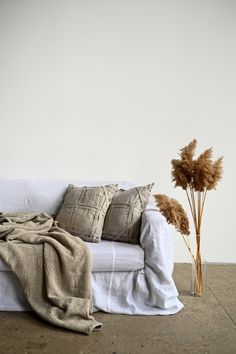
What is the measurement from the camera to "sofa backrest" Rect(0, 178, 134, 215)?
2.34 meters

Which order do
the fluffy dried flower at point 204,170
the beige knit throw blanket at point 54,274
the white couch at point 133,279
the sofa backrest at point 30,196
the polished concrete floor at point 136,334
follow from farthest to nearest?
1. the sofa backrest at point 30,196
2. the fluffy dried flower at point 204,170
3. the white couch at point 133,279
4. the beige knit throw blanket at point 54,274
5. the polished concrete floor at point 136,334

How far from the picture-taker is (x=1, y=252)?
1765 mm

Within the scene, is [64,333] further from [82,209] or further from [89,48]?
[89,48]

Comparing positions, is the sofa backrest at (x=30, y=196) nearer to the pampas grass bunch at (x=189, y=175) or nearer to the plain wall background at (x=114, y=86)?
the plain wall background at (x=114, y=86)

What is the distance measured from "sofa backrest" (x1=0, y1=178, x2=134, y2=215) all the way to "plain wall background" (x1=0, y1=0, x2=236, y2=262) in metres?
0.29

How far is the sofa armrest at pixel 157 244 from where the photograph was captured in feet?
6.07

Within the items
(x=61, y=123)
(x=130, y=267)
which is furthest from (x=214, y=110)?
(x=130, y=267)

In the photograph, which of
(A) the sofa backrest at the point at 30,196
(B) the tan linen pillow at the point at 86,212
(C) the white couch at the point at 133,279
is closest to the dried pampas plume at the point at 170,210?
(C) the white couch at the point at 133,279

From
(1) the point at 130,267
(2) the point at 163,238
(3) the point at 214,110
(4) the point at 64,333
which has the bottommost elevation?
(4) the point at 64,333

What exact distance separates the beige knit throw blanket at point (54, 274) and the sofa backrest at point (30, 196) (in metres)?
0.48

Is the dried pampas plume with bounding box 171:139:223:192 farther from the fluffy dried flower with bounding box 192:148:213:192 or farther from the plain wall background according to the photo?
the plain wall background

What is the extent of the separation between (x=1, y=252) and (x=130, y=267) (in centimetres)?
73

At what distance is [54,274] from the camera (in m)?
1.77

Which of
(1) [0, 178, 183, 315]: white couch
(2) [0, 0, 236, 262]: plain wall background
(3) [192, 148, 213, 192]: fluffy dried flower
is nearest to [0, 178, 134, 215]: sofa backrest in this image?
(2) [0, 0, 236, 262]: plain wall background
